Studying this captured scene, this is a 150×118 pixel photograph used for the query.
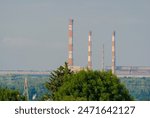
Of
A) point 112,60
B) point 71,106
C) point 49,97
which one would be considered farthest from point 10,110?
point 112,60

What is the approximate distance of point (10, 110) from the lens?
759 centimetres

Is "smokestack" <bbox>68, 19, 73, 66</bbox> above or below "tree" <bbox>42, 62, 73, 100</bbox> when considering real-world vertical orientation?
above

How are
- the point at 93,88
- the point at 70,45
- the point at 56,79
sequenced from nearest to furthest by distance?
the point at 93,88 < the point at 56,79 < the point at 70,45

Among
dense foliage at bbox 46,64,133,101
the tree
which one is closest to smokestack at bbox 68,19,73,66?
the tree

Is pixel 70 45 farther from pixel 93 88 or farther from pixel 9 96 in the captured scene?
pixel 9 96

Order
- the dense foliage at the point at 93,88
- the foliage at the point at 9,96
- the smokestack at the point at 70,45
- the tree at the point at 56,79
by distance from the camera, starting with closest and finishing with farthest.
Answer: the foliage at the point at 9,96 < the dense foliage at the point at 93,88 < the tree at the point at 56,79 < the smokestack at the point at 70,45

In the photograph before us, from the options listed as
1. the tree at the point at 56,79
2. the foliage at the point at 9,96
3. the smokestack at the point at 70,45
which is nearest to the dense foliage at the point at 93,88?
the foliage at the point at 9,96

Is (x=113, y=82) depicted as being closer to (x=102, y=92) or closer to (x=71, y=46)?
(x=102, y=92)

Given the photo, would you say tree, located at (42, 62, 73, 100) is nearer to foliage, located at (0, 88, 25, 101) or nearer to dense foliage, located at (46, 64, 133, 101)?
dense foliage, located at (46, 64, 133, 101)

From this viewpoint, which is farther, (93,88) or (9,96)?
(93,88)

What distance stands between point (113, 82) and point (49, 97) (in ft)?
19.6

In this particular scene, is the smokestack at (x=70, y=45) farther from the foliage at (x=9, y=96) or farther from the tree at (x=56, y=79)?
the foliage at (x=9, y=96)

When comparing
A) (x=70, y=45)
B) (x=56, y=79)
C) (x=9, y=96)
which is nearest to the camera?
(x=9, y=96)

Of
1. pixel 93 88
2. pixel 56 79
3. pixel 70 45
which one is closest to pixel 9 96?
pixel 93 88
